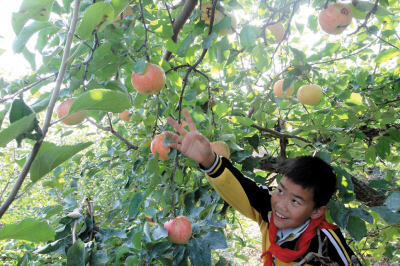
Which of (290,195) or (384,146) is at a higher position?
(290,195)

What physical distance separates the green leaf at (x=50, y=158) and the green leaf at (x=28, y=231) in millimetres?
93

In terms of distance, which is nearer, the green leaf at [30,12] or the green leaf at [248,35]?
the green leaf at [30,12]

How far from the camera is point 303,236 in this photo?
1162 mm

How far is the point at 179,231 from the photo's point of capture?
39.7 inches

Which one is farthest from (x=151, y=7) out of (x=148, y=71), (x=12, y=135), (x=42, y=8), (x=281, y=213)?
(x=281, y=213)

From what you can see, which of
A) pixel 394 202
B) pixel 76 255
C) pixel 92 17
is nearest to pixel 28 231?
pixel 76 255

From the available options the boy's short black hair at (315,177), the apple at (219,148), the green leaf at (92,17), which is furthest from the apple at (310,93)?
the green leaf at (92,17)

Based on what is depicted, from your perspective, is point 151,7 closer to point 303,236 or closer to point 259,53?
point 259,53

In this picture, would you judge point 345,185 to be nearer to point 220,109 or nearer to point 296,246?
point 296,246

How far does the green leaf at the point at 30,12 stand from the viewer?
0.64 metres

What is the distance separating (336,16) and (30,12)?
137 cm

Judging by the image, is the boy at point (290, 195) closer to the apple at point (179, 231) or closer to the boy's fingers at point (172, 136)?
the boy's fingers at point (172, 136)

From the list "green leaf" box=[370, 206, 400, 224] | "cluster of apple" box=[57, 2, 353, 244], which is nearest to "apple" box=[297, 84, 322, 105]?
"cluster of apple" box=[57, 2, 353, 244]

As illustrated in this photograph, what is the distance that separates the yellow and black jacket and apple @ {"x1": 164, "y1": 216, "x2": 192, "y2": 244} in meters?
0.28
